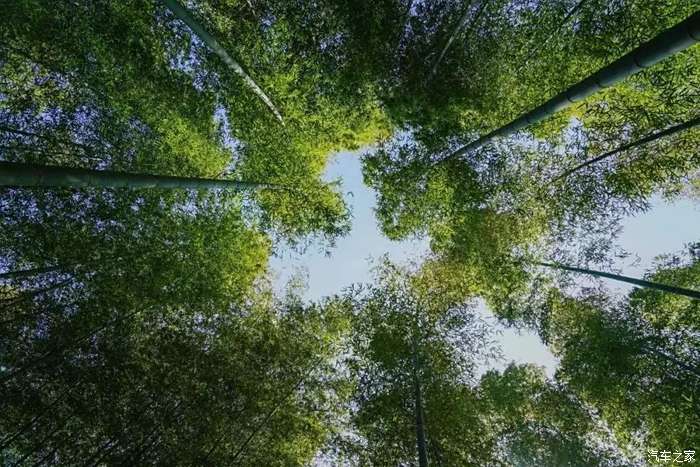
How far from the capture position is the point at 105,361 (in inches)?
275

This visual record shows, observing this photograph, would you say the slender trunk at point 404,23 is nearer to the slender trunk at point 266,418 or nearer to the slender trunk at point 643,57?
the slender trunk at point 643,57

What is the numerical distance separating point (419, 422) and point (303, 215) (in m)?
4.85

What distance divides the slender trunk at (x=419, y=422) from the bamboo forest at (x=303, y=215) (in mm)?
41

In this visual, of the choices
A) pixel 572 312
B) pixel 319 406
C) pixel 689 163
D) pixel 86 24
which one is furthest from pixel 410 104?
pixel 319 406

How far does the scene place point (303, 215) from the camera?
8.43 meters

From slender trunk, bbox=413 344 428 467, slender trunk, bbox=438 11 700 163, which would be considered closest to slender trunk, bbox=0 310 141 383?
slender trunk, bbox=413 344 428 467

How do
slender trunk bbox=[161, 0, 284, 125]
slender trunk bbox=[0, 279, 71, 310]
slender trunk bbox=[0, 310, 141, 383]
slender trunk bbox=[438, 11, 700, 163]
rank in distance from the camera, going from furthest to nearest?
slender trunk bbox=[0, 279, 71, 310] < slender trunk bbox=[0, 310, 141, 383] < slender trunk bbox=[161, 0, 284, 125] < slender trunk bbox=[438, 11, 700, 163]

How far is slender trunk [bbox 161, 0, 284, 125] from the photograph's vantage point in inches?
169

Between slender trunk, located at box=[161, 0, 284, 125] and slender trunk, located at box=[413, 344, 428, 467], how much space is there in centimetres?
548

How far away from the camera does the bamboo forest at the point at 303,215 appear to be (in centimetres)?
588

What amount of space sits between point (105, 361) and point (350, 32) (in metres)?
7.70

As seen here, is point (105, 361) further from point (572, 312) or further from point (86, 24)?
point (572, 312)

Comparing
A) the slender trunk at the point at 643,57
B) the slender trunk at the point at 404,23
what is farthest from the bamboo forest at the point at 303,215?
the slender trunk at the point at 643,57

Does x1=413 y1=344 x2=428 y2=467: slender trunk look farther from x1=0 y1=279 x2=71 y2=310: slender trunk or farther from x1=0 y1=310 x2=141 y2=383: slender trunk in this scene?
x1=0 y1=279 x2=71 y2=310: slender trunk
